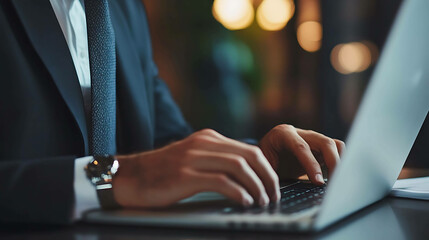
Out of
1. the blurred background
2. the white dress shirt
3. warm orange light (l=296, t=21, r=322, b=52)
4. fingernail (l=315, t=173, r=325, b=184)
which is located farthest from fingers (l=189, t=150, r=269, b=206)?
warm orange light (l=296, t=21, r=322, b=52)

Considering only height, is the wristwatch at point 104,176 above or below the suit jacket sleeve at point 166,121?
above

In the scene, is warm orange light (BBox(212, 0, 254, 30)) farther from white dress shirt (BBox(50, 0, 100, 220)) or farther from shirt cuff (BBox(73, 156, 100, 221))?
shirt cuff (BBox(73, 156, 100, 221))

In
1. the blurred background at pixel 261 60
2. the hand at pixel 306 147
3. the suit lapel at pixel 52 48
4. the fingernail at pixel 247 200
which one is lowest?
the blurred background at pixel 261 60

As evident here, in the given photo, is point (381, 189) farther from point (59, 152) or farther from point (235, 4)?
point (235, 4)

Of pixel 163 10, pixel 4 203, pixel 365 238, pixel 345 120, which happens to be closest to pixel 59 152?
pixel 4 203

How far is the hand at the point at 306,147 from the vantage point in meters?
0.74

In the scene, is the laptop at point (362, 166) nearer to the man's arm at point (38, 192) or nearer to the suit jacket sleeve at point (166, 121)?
the man's arm at point (38, 192)

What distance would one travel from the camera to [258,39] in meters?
4.33

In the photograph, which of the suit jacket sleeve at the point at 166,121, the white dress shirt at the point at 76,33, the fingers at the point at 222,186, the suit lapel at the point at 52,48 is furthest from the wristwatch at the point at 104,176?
the suit jacket sleeve at the point at 166,121

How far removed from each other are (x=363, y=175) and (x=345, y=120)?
10.5 ft

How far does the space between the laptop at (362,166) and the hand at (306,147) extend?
0.10 metres

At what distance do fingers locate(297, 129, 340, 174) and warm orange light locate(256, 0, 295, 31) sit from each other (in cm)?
343

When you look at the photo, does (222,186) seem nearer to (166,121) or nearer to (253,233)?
(253,233)

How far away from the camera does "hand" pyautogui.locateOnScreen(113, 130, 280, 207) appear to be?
504 millimetres
